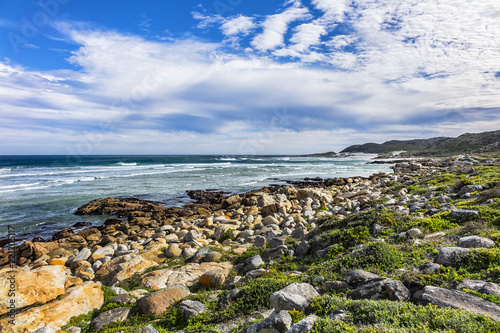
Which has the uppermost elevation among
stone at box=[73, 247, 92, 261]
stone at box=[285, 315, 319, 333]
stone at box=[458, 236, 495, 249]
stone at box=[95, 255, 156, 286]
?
stone at box=[458, 236, 495, 249]

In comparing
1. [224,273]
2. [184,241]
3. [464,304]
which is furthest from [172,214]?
[464,304]

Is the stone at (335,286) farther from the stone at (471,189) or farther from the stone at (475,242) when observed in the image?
the stone at (471,189)

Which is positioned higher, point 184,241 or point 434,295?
point 434,295

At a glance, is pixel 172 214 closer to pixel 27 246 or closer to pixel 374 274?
pixel 27 246

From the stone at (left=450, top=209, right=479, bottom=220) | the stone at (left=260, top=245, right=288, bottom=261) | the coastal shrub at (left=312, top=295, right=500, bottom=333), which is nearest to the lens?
the coastal shrub at (left=312, top=295, right=500, bottom=333)

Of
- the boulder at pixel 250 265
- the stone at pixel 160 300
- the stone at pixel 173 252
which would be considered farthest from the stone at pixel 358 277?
the stone at pixel 173 252

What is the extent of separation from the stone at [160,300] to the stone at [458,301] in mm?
A: 4632

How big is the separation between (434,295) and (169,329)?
14.3 feet

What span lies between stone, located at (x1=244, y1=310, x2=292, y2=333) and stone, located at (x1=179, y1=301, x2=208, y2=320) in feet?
3.93

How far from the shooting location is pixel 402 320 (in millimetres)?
3420

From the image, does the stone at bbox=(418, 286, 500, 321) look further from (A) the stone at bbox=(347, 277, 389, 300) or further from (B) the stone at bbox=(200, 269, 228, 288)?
(B) the stone at bbox=(200, 269, 228, 288)

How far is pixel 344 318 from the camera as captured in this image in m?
3.63

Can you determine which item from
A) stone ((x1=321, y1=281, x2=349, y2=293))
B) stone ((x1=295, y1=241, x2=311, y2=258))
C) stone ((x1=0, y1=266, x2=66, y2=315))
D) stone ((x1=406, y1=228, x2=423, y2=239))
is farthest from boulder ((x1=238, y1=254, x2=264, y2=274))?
stone ((x1=0, y1=266, x2=66, y2=315))

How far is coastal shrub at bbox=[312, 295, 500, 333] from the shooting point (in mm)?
3107
